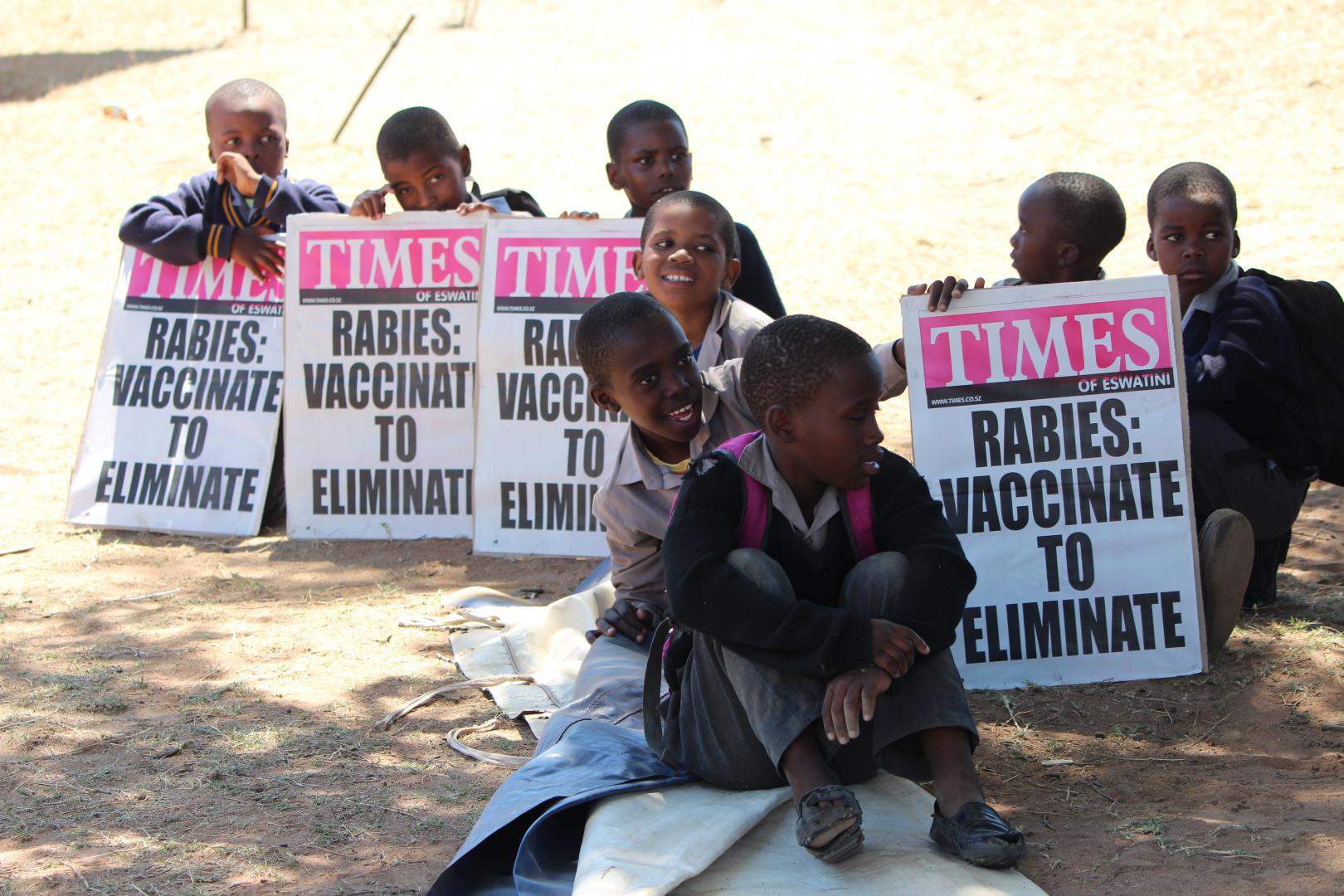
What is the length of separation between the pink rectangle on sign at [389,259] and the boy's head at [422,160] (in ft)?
0.70

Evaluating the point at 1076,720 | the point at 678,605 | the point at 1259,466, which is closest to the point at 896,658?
the point at 678,605

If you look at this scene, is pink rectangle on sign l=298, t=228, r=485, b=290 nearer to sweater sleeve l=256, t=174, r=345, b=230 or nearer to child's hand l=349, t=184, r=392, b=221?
child's hand l=349, t=184, r=392, b=221

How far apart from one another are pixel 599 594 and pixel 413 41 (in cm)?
1336

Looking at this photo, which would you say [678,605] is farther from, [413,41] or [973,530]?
[413,41]

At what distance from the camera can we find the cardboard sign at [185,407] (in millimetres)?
6043

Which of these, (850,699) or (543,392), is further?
(543,392)

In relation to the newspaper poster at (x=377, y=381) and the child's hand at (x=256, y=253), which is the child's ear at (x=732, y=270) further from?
the child's hand at (x=256, y=253)

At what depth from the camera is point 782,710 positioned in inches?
119

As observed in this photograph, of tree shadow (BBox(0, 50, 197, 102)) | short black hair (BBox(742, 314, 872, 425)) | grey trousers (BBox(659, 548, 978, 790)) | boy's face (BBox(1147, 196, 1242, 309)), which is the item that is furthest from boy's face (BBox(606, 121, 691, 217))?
tree shadow (BBox(0, 50, 197, 102))

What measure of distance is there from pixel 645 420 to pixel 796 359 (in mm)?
750

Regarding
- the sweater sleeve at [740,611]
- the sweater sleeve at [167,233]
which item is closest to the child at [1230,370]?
the sweater sleeve at [740,611]

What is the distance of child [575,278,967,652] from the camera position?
376 centimetres

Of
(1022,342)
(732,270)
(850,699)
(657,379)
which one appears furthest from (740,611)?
(732,270)

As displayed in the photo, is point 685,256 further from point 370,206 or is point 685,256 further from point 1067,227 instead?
point 370,206
